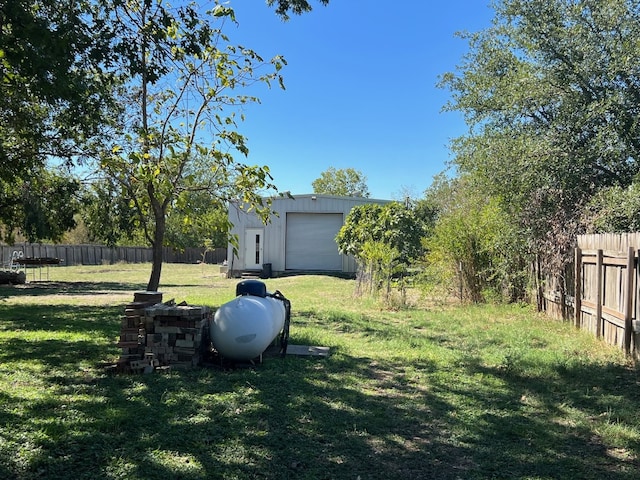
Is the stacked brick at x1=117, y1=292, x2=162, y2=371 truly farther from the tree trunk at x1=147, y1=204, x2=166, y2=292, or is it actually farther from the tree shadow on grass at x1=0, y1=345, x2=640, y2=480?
the tree trunk at x1=147, y1=204, x2=166, y2=292

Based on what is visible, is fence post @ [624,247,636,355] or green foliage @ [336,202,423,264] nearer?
fence post @ [624,247,636,355]

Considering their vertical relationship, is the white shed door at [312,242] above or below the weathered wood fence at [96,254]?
above

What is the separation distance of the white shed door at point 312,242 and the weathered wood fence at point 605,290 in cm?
1430

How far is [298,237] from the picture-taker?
24.0m

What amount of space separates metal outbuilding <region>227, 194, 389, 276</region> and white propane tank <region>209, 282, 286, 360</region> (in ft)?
56.7

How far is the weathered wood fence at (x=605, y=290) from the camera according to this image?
6441mm

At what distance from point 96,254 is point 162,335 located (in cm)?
3704

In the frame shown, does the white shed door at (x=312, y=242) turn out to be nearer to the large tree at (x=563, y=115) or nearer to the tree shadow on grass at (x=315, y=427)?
the large tree at (x=563, y=115)

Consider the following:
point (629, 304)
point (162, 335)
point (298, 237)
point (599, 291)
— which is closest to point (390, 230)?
point (298, 237)

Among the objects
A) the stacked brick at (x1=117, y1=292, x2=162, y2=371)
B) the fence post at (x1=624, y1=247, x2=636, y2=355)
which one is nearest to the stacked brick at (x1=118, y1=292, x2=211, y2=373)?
the stacked brick at (x1=117, y1=292, x2=162, y2=371)

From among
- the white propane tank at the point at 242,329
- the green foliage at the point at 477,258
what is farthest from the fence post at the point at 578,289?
the white propane tank at the point at 242,329

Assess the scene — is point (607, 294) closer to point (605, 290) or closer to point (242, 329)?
point (605, 290)

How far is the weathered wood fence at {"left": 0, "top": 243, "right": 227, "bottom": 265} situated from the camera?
111 ft

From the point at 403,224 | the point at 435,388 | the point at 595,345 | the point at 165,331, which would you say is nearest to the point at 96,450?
the point at 165,331
